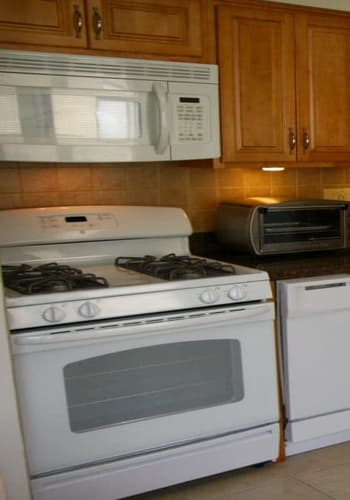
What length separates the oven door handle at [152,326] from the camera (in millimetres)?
1756

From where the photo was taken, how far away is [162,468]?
1985 mm

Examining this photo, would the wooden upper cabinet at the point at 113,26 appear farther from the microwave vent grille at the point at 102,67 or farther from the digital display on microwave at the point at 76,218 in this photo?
the digital display on microwave at the point at 76,218

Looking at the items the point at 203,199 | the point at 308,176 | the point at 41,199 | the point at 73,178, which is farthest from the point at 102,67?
the point at 308,176

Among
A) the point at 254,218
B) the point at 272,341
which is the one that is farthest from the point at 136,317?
the point at 254,218

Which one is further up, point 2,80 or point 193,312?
point 2,80

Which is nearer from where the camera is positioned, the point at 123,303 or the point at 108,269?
the point at 123,303

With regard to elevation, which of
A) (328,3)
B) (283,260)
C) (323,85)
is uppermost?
(328,3)

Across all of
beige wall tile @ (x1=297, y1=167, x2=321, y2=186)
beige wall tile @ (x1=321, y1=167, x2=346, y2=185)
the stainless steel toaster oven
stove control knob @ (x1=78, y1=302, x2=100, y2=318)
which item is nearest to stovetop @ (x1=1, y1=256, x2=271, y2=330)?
stove control knob @ (x1=78, y1=302, x2=100, y2=318)

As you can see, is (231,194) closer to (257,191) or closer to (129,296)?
(257,191)

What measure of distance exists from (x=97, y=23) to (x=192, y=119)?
1.75 ft

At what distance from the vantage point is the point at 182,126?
7.66 feet

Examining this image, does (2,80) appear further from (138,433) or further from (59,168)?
(138,433)

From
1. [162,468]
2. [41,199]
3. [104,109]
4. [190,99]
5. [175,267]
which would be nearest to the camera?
[162,468]

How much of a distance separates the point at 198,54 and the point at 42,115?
28.3 inches
